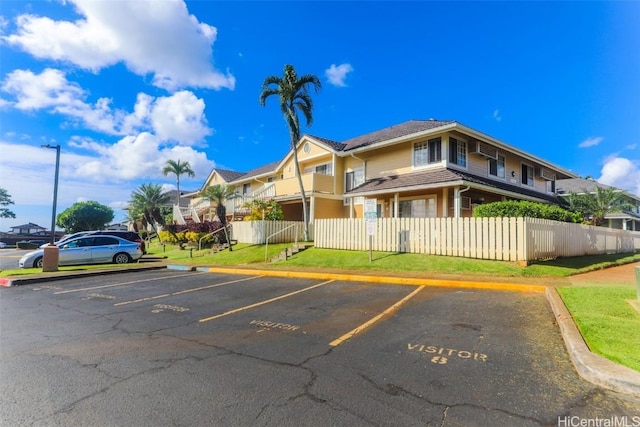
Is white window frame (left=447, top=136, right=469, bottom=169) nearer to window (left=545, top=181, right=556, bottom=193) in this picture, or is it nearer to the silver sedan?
window (left=545, top=181, right=556, bottom=193)

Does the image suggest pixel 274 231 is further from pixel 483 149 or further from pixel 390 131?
pixel 483 149

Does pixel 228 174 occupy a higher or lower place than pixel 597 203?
higher

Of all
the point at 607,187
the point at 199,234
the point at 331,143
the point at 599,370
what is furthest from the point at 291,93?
the point at 607,187

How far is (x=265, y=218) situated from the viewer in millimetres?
23234

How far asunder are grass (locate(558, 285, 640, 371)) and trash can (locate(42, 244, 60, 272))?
17.9 m

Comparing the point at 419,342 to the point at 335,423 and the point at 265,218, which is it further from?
the point at 265,218

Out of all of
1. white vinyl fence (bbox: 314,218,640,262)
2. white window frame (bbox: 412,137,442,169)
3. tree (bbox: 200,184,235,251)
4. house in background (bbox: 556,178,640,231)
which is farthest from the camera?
house in background (bbox: 556,178,640,231)

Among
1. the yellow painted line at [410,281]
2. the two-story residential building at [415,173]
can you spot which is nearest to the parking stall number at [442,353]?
the yellow painted line at [410,281]

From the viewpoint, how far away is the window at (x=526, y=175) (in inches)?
936

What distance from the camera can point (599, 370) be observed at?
363 cm

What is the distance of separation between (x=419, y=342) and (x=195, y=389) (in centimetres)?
304

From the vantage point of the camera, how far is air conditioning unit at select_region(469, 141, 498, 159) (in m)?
19.2

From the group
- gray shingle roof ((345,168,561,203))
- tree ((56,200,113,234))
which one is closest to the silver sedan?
gray shingle roof ((345,168,561,203))

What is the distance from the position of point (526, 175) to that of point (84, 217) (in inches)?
2379
